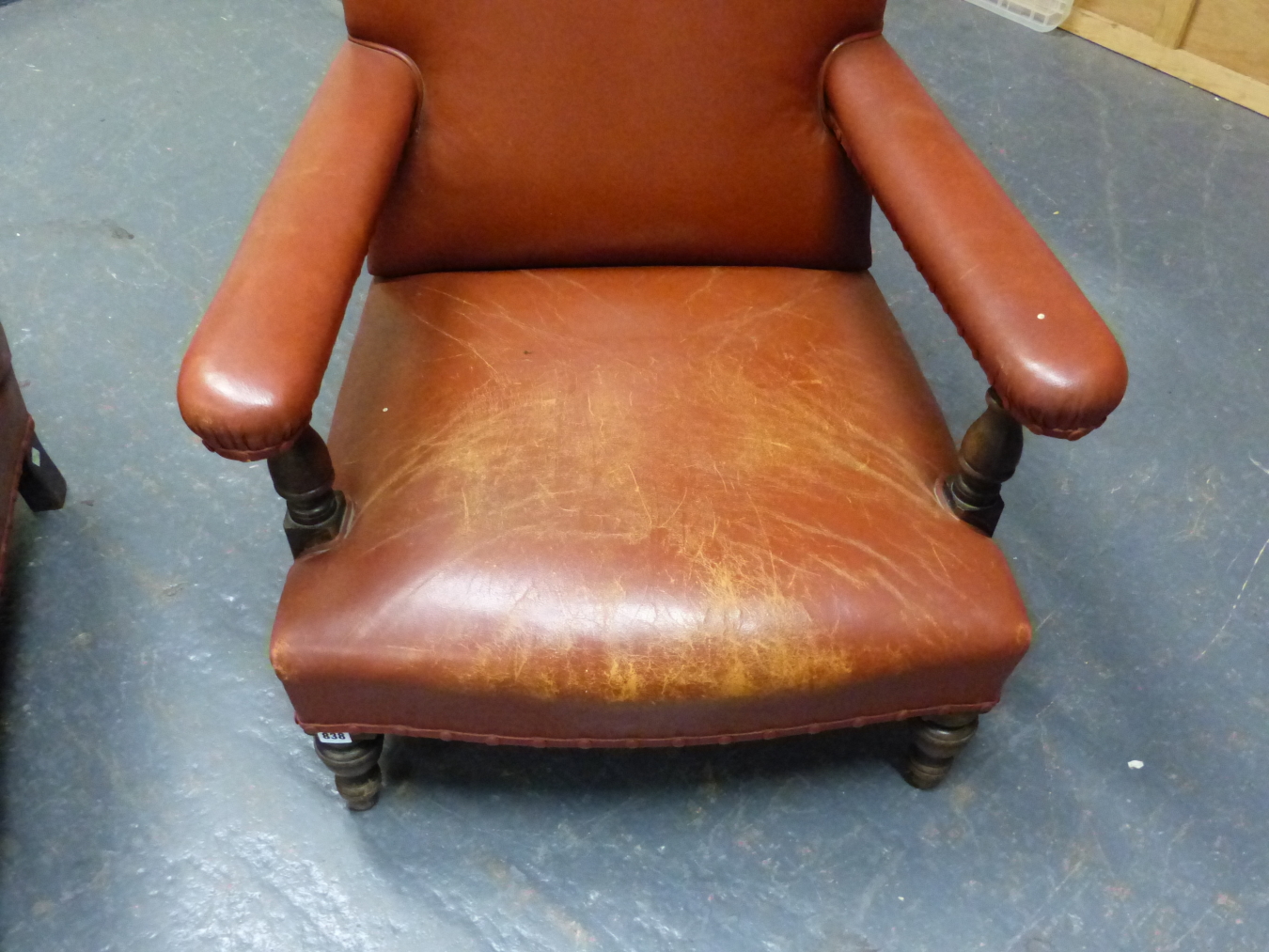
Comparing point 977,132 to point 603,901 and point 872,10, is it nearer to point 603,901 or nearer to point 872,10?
point 872,10

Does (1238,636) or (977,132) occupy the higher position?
(977,132)

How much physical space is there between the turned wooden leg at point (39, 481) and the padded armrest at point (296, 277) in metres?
0.69

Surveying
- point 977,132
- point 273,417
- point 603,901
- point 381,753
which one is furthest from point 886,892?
point 977,132

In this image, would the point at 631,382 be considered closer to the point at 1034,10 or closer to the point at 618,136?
the point at 618,136

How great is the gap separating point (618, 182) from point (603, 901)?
2.60 feet

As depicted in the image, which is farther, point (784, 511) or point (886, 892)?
point (886, 892)

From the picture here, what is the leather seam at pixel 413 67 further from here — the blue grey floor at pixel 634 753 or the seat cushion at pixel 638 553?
the blue grey floor at pixel 634 753

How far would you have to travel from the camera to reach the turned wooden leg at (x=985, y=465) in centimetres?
90

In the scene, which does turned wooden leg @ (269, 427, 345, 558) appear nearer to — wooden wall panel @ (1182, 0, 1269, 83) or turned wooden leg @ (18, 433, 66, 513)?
turned wooden leg @ (18, 433, 66, 513)

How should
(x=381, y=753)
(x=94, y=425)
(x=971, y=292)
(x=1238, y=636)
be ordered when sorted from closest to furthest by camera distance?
(x=971, y=292) → (x=381, y=753) → (x=1238, y=636) → (x=94, y=425)

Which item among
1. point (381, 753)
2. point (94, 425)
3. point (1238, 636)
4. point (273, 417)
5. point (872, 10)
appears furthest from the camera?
point (94, 425)

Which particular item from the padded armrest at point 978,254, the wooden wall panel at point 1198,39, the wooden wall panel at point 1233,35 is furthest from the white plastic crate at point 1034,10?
the padded armrest at point 978,254

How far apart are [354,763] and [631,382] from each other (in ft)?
1.62

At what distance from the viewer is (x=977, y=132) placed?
6.89 ft
